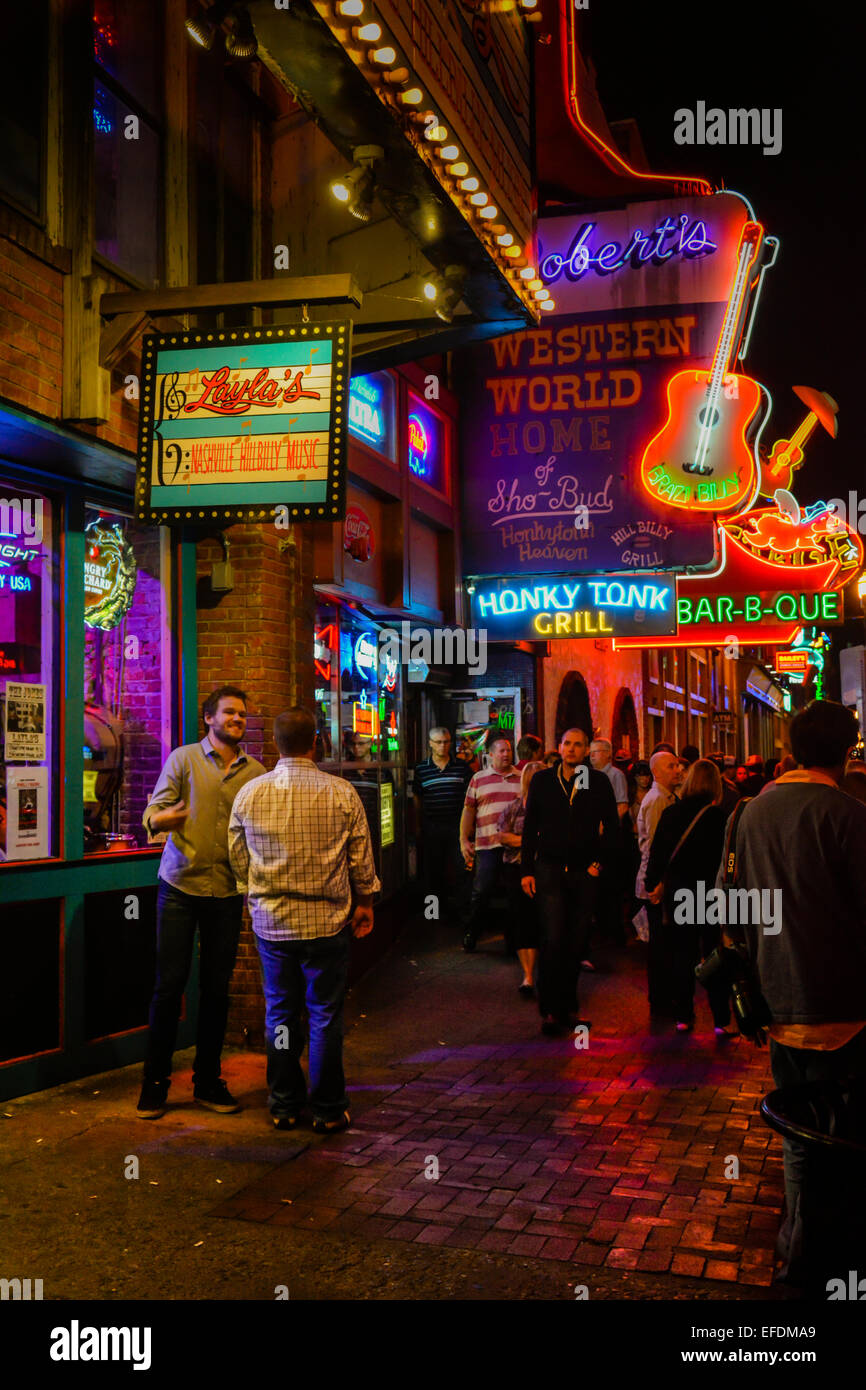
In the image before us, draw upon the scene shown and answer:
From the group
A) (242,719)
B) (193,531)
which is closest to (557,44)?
(193,531)

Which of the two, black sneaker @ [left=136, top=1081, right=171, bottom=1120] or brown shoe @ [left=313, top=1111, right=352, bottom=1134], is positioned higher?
black sneaker @ [left=136, top=1081, right=171, bottom=1120]

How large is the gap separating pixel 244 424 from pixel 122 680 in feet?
6.14

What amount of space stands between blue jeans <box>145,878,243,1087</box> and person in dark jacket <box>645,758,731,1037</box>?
330 centimetres

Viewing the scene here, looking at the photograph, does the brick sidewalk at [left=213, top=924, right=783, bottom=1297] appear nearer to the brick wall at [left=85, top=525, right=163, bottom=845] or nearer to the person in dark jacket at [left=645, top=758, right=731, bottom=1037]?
the person in dark jacket at [left=645, top=758, right=731, bottom=1037]

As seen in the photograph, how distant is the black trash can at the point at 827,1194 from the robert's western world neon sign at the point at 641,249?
946cm

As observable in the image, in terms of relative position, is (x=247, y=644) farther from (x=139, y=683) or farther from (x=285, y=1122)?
(x=285, y=1122)

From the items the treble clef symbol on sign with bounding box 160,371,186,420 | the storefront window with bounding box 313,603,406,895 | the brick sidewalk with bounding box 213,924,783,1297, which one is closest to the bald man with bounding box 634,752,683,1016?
the brick sidewalk with bounding box 213,924,783,1297

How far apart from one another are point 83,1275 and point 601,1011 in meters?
5.13

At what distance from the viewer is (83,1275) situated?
3.90m

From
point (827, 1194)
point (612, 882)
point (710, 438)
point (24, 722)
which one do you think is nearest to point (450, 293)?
point (24, 722)

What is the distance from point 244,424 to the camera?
237 inches

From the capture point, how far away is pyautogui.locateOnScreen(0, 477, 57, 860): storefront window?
6020 mm
